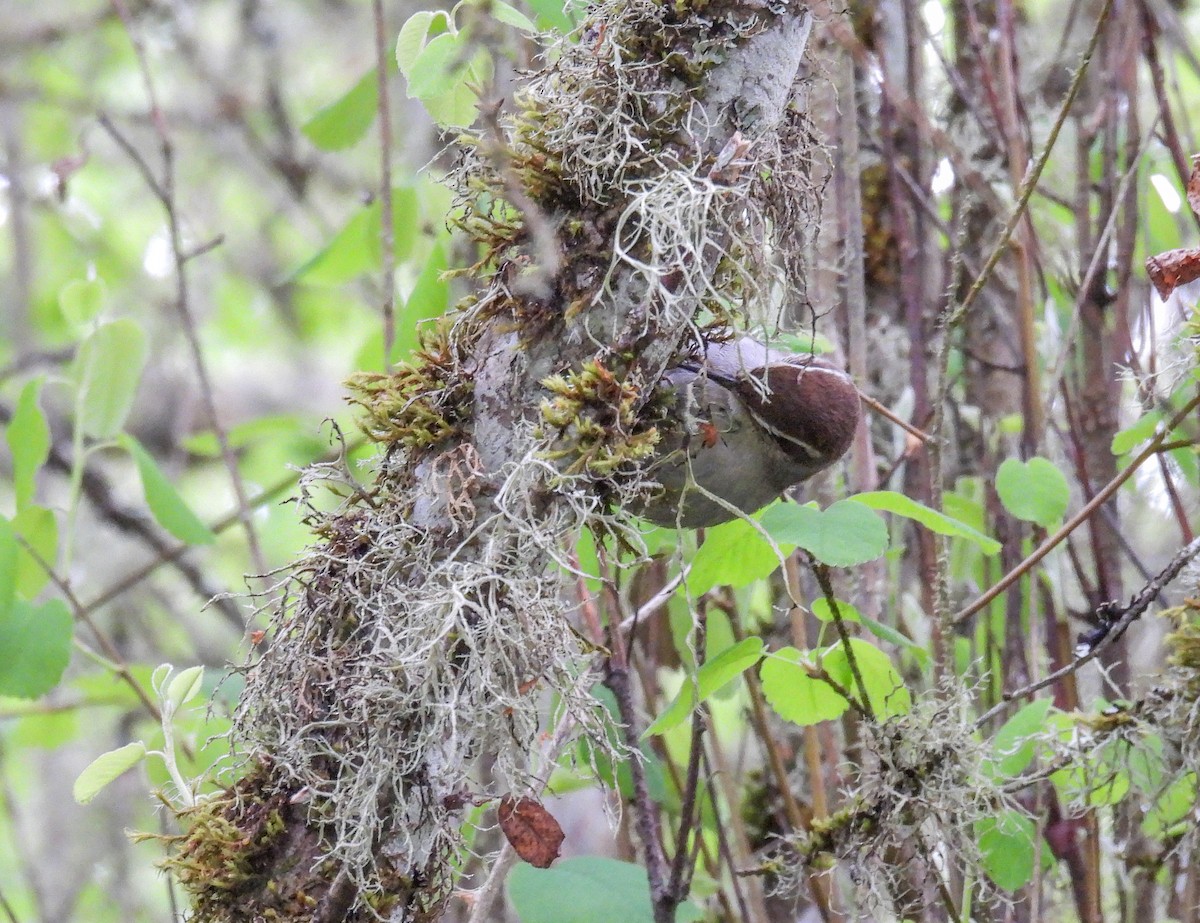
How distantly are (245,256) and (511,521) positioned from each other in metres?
2.92

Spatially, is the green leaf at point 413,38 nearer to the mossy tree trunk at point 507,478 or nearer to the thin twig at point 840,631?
the mossy tree trunk at point 507,478

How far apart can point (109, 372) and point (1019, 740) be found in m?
0.89

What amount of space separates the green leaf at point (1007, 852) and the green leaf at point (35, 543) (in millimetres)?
878

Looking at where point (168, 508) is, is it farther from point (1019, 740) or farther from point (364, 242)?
point (1019, 740)

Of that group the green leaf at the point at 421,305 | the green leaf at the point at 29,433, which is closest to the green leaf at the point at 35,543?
the green leaf at the point at 29,433

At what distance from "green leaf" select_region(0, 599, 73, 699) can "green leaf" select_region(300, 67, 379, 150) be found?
52 centimetres

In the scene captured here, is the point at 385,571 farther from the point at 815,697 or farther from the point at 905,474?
the point at 905,474

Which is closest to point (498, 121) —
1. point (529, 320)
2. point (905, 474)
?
point (529, 320)

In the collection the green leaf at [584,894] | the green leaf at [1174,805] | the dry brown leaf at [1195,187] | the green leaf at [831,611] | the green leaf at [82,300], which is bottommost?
the green leaf at [1174,805]

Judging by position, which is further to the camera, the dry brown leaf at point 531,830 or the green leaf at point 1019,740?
the green leaf at point 1019,740

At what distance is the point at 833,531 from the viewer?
2.32ft

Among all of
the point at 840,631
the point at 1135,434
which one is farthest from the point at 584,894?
the point at 1135,434

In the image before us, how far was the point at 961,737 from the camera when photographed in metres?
0.80

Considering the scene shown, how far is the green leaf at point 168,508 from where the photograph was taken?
3.29ft
